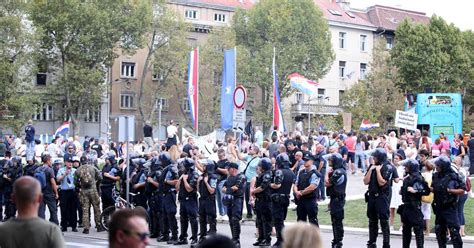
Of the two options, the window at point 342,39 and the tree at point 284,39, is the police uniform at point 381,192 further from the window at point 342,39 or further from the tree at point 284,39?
the window at point 342,39

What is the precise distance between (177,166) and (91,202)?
2954mm

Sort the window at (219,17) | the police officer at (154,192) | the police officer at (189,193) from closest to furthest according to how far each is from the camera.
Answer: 1. the police officer at (189,193)
2. the police officer at (154,192)
3. the window at (219,17)

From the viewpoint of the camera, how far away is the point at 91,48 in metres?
60.0

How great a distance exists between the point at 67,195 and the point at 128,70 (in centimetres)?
5208

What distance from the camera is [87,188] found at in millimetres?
18828

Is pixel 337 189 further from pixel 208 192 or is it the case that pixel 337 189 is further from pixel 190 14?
pixel 190 14

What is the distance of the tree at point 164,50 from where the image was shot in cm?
6419

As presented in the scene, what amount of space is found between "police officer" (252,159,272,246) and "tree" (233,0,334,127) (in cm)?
4976

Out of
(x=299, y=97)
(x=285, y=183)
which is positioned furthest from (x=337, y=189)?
(x=299, y=97)

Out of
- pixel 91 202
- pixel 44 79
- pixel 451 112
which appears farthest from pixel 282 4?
pixel 91 202

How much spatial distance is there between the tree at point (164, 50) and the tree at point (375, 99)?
46.1 feet

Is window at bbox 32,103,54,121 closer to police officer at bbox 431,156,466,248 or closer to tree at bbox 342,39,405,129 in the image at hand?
tree at bbox 342,39,405,129

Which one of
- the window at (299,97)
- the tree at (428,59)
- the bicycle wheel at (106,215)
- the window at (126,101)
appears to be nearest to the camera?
the bicycle wheel at (106,215)

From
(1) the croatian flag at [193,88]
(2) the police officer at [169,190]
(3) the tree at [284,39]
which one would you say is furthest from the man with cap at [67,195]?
(3) the tree at [284,39]
